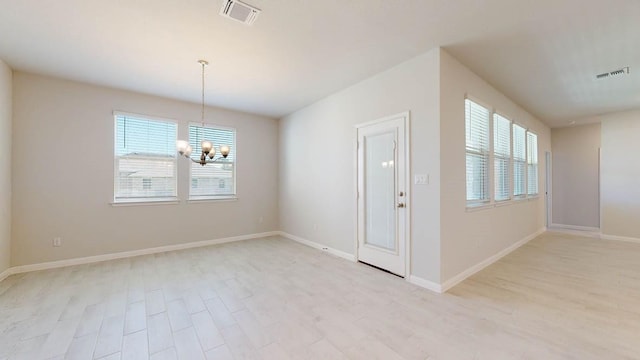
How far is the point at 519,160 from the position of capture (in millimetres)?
5215

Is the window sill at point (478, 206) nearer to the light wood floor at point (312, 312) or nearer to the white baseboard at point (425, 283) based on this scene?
the light wood floor at point (312, 312)

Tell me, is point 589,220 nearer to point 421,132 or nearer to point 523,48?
point 523,48

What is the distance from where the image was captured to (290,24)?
8.57ft

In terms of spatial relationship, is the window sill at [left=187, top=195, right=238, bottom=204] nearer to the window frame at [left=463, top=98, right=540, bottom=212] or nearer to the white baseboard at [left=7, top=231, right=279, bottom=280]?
the white baseboard at [left=7, top=231, right=279, bottom=280]

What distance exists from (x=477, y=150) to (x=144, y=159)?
18.5 ft

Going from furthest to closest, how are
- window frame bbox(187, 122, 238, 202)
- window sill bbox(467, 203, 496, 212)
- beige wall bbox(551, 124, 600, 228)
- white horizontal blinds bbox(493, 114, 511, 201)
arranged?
beige wall bbox(551, 124, 600, 228) → window frame bbox(187, 122, 238, 202) → white horizontal blinds bbox(493, 114, 511, 201) → window sill bbox(467, 203, 496, 212)

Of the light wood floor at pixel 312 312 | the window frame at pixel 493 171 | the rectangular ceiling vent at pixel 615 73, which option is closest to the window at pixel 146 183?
the light wood floor at pixel 312 312

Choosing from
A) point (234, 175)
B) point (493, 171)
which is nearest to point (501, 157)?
point (493, 171)

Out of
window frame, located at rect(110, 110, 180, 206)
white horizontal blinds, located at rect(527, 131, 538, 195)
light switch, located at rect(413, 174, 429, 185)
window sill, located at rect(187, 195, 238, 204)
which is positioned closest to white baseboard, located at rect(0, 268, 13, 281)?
window frame, located at rect(110, 110, 180, 206)

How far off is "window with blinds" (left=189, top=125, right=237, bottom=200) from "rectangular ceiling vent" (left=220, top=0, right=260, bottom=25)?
3.31 m

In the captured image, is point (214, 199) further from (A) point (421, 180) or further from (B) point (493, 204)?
(B) point (493, 204)

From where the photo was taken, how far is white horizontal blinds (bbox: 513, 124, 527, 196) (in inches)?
198

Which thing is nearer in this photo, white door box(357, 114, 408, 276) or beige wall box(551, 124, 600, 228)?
white door box(357, 114, 408, 276)

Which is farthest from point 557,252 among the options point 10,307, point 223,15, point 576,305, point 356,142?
point 10,307
